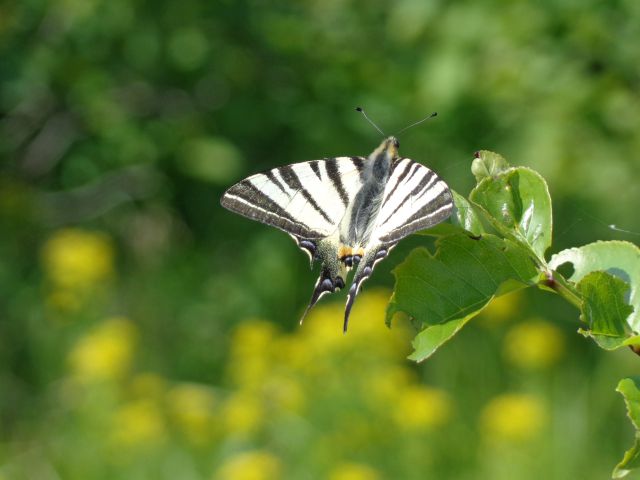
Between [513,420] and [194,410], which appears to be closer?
[513,420]

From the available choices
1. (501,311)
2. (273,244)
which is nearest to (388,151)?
(501,311)

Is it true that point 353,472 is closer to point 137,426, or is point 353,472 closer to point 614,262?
point 137,426

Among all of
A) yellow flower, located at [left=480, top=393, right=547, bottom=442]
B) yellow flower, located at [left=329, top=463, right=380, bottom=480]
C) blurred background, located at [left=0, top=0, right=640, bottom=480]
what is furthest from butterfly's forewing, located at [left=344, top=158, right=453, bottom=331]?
yellow flower, located at [left=480, top=393, right=547, bottom=442]

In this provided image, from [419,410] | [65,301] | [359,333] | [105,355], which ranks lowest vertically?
[65,301]

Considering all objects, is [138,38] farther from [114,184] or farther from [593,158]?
[593,158]

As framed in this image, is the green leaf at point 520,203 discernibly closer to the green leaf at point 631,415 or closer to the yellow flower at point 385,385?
the green leaf at point 631,415

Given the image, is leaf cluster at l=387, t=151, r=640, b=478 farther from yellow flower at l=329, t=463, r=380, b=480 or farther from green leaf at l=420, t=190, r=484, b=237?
yellow flower at l=329, t=463, r=380, b=480
